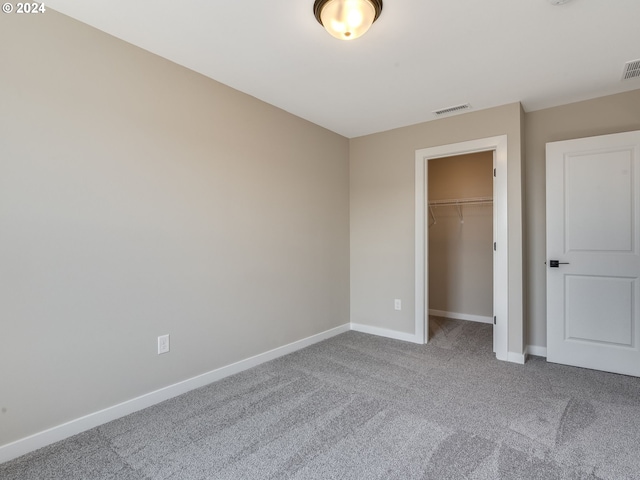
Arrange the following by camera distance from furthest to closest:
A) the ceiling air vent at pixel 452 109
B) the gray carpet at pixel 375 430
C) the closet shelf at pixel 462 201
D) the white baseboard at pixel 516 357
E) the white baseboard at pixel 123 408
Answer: the closet shelf at pixel 462 201 → the ceiling air vent at pixel 452 109 → the white baseboard at pixel 516 357 → the white baseboard at pixel 123 408 → the gray carpet at pixel 375 430

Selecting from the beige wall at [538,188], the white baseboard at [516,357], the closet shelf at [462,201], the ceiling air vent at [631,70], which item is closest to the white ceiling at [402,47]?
the ceiling air vent at [631,70]

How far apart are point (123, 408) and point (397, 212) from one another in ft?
10.1

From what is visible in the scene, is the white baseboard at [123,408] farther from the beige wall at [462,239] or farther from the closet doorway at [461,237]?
the beige wall at [462,239]

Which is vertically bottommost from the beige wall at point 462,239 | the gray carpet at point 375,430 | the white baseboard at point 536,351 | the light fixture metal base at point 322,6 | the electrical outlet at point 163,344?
the gray carpet at point 375,430

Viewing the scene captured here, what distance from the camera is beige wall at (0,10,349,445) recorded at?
1769 millimetres

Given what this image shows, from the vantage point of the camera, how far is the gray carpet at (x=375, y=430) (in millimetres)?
1652

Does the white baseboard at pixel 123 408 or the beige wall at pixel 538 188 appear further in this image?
the beige wall at pixel 538 188

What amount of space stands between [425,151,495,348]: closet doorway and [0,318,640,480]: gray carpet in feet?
5.53

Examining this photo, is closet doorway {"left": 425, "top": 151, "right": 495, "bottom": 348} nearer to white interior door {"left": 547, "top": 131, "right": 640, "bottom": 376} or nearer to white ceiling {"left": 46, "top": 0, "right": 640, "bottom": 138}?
white interior door {"left": 547, "top": 131, "right": 640, "bottom": 376}

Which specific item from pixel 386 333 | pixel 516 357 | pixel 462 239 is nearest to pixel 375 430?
pixel 516 357

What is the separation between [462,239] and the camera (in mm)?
4684

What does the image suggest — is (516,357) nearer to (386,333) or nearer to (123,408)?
(386,333)

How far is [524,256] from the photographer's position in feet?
10.5

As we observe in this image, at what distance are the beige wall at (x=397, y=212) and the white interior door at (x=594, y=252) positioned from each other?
13.2 inches
